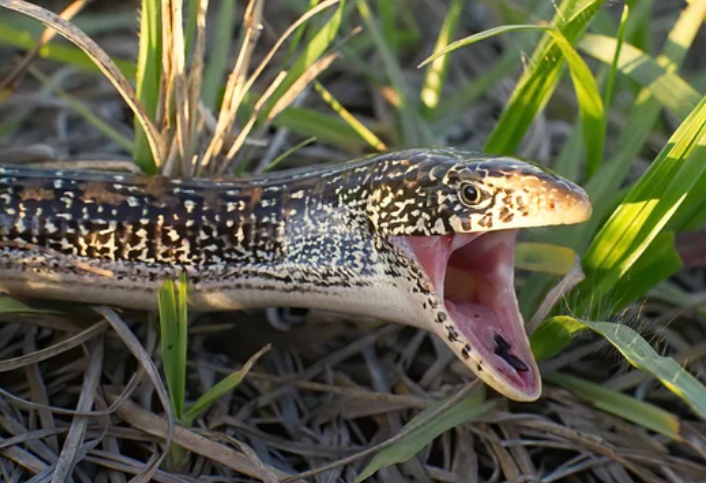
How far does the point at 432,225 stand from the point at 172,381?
79cm

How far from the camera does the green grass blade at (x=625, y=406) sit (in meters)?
2.52

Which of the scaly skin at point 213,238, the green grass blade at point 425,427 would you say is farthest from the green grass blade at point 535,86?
the green grass blade at point 425,427

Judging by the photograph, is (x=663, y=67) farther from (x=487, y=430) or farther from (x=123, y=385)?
(x=123, y=385)

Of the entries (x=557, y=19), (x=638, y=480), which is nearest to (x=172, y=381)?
(x=638, y=480)

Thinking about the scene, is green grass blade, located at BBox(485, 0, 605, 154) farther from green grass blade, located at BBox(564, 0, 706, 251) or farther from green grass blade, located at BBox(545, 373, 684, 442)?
green grass blade, located at BBox(545, 373, 684, 442)

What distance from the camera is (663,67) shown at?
9.55 feet

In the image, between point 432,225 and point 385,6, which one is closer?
point 432,225

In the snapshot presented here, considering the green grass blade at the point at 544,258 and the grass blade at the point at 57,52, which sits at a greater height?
the grass blade at the point at 57,52

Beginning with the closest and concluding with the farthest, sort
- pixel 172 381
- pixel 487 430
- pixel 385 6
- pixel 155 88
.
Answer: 1. pixel 172 381
2. pixel 487 430
3. pixel 155 88
4. pixel 385 6

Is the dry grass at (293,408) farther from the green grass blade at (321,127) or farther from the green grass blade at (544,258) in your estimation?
the green grass blade at (321,127)

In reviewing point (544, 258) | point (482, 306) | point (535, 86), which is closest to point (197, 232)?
point (482, 306)

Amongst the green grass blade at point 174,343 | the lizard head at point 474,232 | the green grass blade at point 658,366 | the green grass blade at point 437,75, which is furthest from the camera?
the green grass blade at point 437,75

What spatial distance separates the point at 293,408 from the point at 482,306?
0.65 m

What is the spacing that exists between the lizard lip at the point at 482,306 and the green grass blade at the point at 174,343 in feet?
2.03
